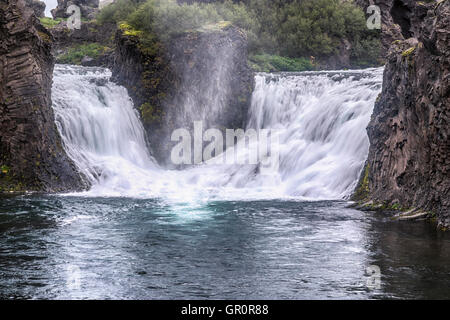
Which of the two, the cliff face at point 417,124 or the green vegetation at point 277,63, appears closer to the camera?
the cliff face at point 417,124

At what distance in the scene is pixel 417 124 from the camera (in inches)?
529

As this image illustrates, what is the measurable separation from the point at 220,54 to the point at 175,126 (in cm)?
405

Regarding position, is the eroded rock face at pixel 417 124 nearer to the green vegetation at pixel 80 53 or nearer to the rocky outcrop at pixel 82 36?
the green vegetation at pixel 80 53

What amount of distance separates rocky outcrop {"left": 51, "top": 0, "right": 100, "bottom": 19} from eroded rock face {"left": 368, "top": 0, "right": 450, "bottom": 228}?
142 feet

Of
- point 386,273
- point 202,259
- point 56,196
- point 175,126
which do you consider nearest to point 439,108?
point 386,273

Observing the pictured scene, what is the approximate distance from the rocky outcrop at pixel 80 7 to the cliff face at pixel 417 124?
43.3 m

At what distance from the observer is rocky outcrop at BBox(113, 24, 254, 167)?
81.2 feet

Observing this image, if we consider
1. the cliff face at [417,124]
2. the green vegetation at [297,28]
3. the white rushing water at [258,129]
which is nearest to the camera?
the cliff face at [417,124]

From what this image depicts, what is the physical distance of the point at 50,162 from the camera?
1848 cm

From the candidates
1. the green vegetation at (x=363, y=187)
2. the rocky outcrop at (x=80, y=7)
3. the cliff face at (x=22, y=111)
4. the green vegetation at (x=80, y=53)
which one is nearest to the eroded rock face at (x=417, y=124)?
the green vegetation at (x=363, y=187)

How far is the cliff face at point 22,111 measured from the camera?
701 inches

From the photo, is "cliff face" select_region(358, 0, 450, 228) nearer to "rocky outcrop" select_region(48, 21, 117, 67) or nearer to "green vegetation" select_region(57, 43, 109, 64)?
"green vegetation" select_region(57, 43, 109, 64)
